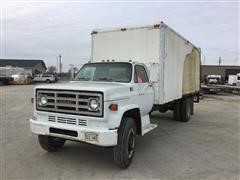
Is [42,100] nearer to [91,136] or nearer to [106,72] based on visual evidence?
[91,136]

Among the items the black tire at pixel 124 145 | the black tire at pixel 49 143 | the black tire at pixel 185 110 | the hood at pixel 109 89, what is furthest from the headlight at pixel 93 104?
the black tire at pixel 185 110

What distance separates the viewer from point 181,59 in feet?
31.3

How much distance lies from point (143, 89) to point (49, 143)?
2.48m

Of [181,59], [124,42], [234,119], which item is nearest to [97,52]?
[124,42]

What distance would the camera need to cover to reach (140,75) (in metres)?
6.41

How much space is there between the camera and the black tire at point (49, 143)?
6027mm

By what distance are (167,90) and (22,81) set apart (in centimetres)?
4215

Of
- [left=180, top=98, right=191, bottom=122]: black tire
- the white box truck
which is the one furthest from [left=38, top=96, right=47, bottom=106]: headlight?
[left=180, top=98, right=191, bottom=122]: black tire

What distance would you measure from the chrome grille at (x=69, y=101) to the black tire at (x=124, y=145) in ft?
2.31

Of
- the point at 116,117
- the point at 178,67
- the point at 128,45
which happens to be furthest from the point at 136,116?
the point at 178,67

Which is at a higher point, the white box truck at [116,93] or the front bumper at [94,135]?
the white box truck at [116,93]

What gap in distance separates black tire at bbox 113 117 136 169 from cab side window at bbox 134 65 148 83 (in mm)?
1053

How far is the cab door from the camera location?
6137 mm

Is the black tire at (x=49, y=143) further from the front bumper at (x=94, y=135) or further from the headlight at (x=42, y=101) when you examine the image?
the front bumper at (x=94, y=135)
